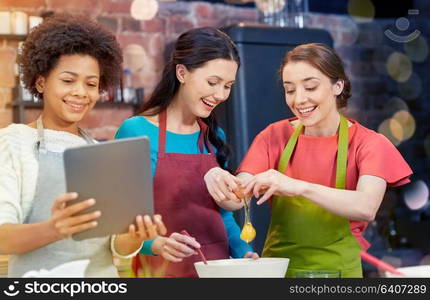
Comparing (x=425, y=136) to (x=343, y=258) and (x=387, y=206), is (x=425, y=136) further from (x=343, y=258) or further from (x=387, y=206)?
(x=343, y=258)

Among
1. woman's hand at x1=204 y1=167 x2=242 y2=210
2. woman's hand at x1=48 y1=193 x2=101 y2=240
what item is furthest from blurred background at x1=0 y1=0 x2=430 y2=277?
woman's hand at x1=48 y1=193 x2=101 y2=240

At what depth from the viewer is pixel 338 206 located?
5.49 feet

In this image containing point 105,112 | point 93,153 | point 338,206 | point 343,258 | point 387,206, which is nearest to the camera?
point 93,153

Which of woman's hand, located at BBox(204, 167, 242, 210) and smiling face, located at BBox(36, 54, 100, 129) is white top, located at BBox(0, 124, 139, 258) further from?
woman's hand, located at BBox(204, 167, 242, 210)

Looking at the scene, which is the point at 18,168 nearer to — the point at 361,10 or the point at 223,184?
the point at 223,184

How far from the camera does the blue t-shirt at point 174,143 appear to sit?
1.88 m

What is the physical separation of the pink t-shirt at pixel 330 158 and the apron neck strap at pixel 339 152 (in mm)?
16

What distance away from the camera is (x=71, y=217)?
1.32 m

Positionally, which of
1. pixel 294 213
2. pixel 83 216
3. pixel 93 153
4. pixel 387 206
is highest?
pixel 93 153

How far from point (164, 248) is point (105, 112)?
229cm

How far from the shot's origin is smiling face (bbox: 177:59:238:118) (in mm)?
1839

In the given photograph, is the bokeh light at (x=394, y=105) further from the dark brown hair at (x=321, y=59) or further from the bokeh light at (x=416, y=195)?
the dark brown hair at (x=321, y=59)

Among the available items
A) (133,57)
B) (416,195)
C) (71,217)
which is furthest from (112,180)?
(416,195)

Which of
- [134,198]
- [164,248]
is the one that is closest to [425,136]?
[164,248]
